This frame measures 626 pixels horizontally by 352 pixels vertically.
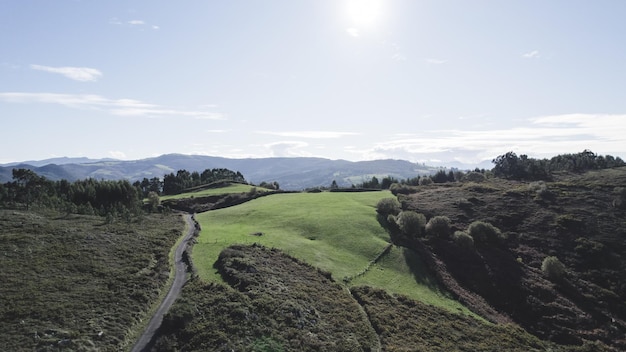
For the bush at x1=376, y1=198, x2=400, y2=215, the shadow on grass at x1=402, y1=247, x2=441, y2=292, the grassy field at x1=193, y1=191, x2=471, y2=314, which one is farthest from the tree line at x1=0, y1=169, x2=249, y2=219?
the shadow on grass at x1=402, y1=247, x2=441, y2=292

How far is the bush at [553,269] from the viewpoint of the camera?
2601 inches

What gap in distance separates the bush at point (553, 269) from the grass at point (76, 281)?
206ft

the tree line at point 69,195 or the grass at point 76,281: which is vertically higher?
the tree line at point 69,195

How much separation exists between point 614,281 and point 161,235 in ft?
263

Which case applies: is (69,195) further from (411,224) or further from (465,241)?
(465,241)

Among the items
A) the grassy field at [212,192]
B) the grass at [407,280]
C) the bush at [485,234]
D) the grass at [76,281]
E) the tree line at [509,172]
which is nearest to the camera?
the grass at [76,281]

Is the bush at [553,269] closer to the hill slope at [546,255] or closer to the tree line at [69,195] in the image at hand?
the hill slope at [546,255]

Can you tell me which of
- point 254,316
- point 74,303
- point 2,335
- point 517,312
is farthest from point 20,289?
point 517,312

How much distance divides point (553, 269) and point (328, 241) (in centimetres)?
3971

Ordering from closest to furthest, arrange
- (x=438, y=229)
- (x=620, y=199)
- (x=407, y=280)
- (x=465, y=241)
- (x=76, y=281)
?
1. (x=76, y=281)
2. (x=407, y=280)
3. (x=465, y=241)
4. (x=438, y=229)
5. (x=620, y=199)

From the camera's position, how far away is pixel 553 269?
66.5 metres

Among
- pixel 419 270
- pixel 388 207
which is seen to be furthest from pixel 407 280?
pixel 388 207

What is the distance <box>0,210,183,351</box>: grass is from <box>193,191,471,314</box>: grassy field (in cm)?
795

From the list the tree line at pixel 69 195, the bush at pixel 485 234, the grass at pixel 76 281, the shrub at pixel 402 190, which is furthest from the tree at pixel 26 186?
the bush at pixel 485 234
